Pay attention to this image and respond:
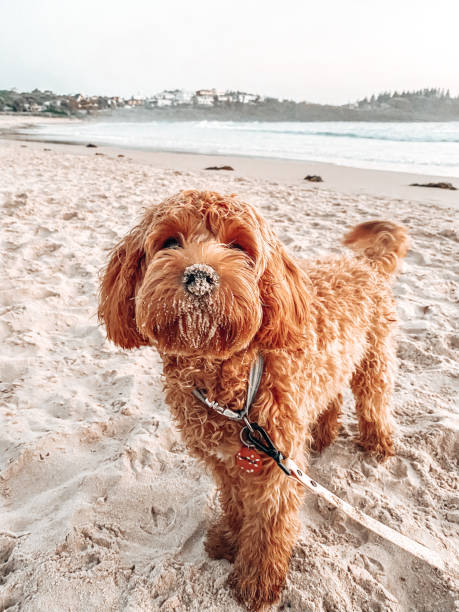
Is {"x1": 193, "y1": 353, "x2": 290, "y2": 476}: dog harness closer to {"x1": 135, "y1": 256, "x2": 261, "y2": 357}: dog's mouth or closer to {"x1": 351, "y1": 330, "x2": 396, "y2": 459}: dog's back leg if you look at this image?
{"x1": 135, "y1": 256, "x2": 261, "y2": 357}: dog's mouth

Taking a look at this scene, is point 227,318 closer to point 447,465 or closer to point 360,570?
point 360,570

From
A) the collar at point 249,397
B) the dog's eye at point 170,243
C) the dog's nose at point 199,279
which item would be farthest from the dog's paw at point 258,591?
the dog's eye at point 170,243

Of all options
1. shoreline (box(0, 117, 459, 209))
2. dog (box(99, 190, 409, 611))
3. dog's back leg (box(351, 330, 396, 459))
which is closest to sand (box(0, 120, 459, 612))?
dog's back leg (box(351, 330, 396, 459))

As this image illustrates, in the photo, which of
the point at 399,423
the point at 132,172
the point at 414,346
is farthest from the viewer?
the point at 132,172

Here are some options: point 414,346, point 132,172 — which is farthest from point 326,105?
point 414,346

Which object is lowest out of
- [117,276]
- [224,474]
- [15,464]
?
[15,464]

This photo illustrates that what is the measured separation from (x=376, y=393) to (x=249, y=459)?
54.1 inches

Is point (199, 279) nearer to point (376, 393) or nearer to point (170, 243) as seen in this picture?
point (170, 243)

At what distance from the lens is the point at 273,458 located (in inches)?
75.9

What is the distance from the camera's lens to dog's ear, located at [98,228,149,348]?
203cm

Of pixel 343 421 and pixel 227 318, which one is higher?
pixel 227 318

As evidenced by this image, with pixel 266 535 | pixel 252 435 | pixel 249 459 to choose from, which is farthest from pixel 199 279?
pixel 266 535

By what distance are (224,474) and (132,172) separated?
11.9 meters

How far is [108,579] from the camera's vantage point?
6.88ft
